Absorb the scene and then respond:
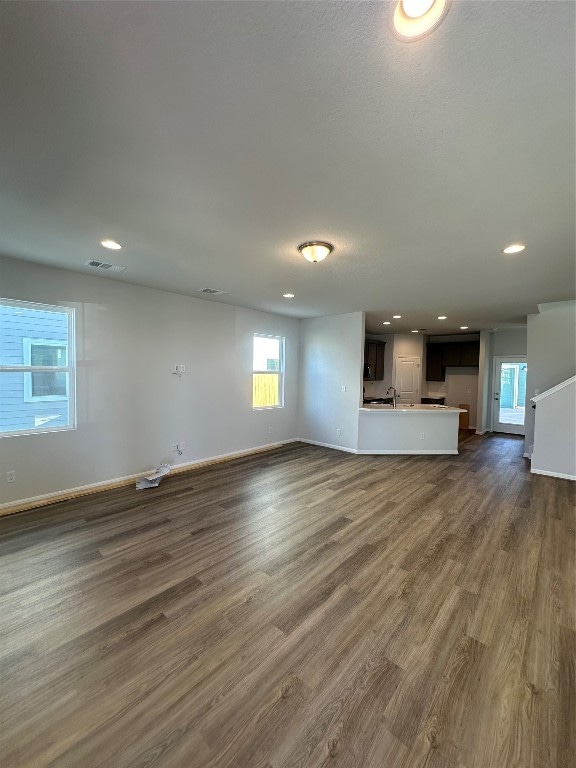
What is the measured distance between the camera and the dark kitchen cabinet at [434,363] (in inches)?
343

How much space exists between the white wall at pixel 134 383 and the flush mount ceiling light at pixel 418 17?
390cm

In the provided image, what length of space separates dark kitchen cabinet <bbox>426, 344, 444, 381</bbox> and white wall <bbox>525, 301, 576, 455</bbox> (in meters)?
3.46

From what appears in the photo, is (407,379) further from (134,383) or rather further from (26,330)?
(26,330)

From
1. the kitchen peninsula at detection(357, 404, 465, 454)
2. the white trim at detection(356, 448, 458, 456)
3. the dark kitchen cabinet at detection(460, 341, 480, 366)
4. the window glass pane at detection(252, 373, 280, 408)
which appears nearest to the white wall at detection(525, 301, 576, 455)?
the kitchen peninsula at detection(357, 404, 465, 454)

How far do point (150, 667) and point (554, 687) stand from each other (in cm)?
200

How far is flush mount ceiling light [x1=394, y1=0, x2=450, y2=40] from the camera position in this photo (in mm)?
905

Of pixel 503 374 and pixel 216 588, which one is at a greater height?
pixel 503 374

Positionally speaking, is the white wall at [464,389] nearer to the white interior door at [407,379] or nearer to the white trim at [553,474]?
the white interior door at [407,379]

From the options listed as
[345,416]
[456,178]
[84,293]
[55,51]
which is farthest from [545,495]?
[84,293]

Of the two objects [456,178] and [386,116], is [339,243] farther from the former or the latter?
[386,116]

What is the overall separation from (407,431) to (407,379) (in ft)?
10.4

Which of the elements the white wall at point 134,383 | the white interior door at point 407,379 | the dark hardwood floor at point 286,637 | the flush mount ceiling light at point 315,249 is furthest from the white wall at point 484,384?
the flush mount ceiling light at point 315,249

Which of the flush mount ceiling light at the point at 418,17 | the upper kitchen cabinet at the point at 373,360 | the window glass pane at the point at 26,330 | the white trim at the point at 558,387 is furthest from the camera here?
the upper kitchen cabinet at the point at 373,360

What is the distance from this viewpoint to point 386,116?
132 centimetres
